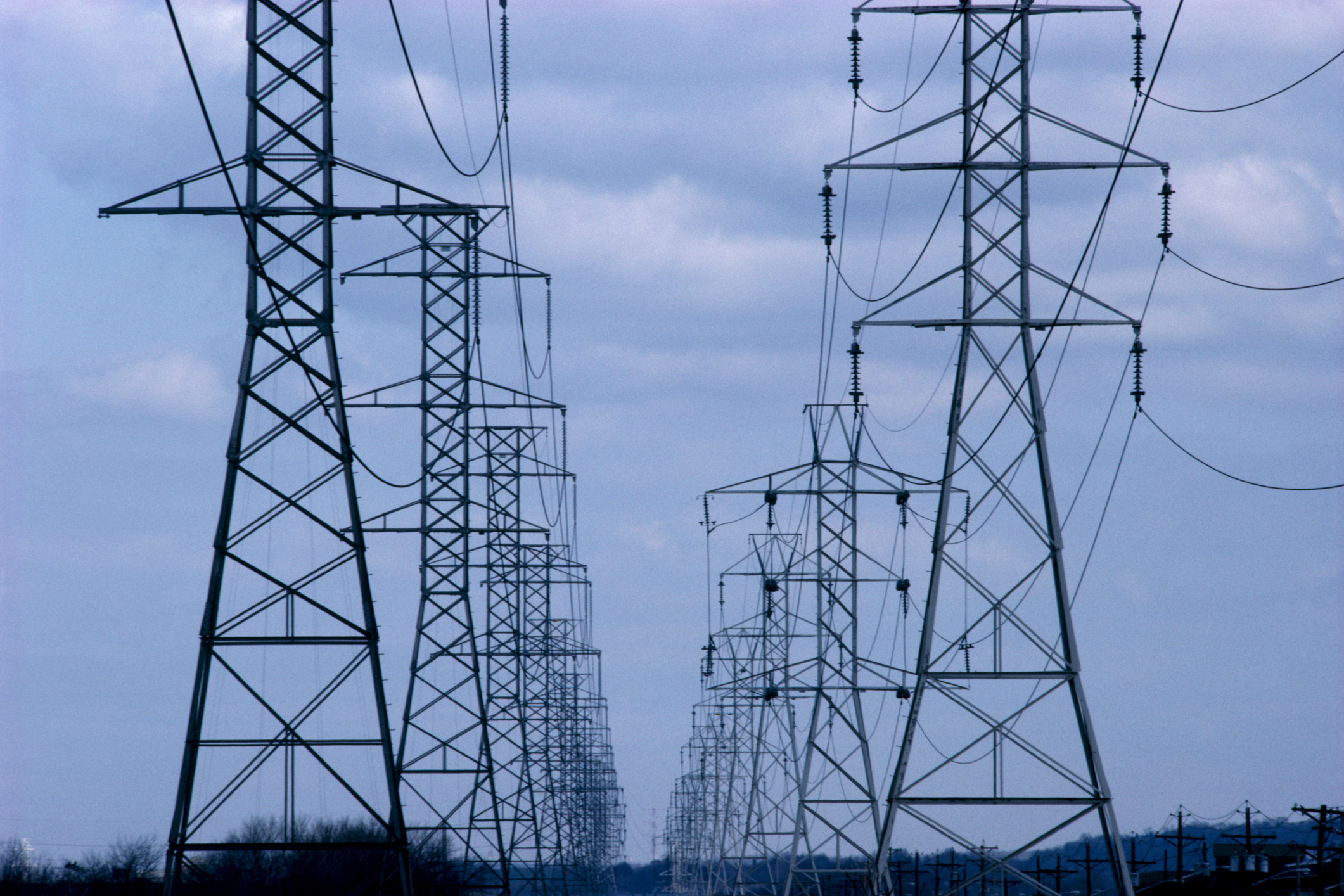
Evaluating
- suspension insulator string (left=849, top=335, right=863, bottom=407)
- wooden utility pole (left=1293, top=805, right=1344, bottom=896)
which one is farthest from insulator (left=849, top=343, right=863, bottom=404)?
wooden utility pole (left=1293, top=805, right=1344, bottom=896)

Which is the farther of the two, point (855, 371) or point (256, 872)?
point (256, 872)

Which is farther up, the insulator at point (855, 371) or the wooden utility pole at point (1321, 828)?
the insulator at point (855, 371)

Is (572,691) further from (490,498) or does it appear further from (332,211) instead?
(332,211)

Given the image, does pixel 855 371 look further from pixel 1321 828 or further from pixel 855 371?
pixel 1321 828

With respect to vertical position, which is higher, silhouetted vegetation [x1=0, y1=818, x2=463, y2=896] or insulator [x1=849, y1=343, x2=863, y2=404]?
insulator [x1=849, y1=343, x2=863, y2=404]

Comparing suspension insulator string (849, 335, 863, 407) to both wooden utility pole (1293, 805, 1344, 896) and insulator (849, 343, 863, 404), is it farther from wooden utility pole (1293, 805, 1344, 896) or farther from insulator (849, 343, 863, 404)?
wooden utility pole (1293, 805, 1344, 896)

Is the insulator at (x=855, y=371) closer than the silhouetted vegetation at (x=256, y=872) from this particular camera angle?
Yes

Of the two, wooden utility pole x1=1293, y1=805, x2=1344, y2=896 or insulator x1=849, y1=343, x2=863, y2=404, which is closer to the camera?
insulator x1=849, y1=343, x2=863, y2=404

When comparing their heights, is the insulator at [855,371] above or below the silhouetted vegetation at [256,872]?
above

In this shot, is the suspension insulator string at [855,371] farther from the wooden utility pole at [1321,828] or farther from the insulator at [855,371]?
the wooden utility pole at [1321,828]

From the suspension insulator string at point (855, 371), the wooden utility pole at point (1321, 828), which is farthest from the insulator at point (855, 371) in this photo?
the wooden utility pole at point (1321, 828)

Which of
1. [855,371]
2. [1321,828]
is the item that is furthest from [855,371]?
[1321,828]

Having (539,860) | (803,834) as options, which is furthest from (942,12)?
(539,860)

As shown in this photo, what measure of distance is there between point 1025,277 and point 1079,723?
5979 millimetres
